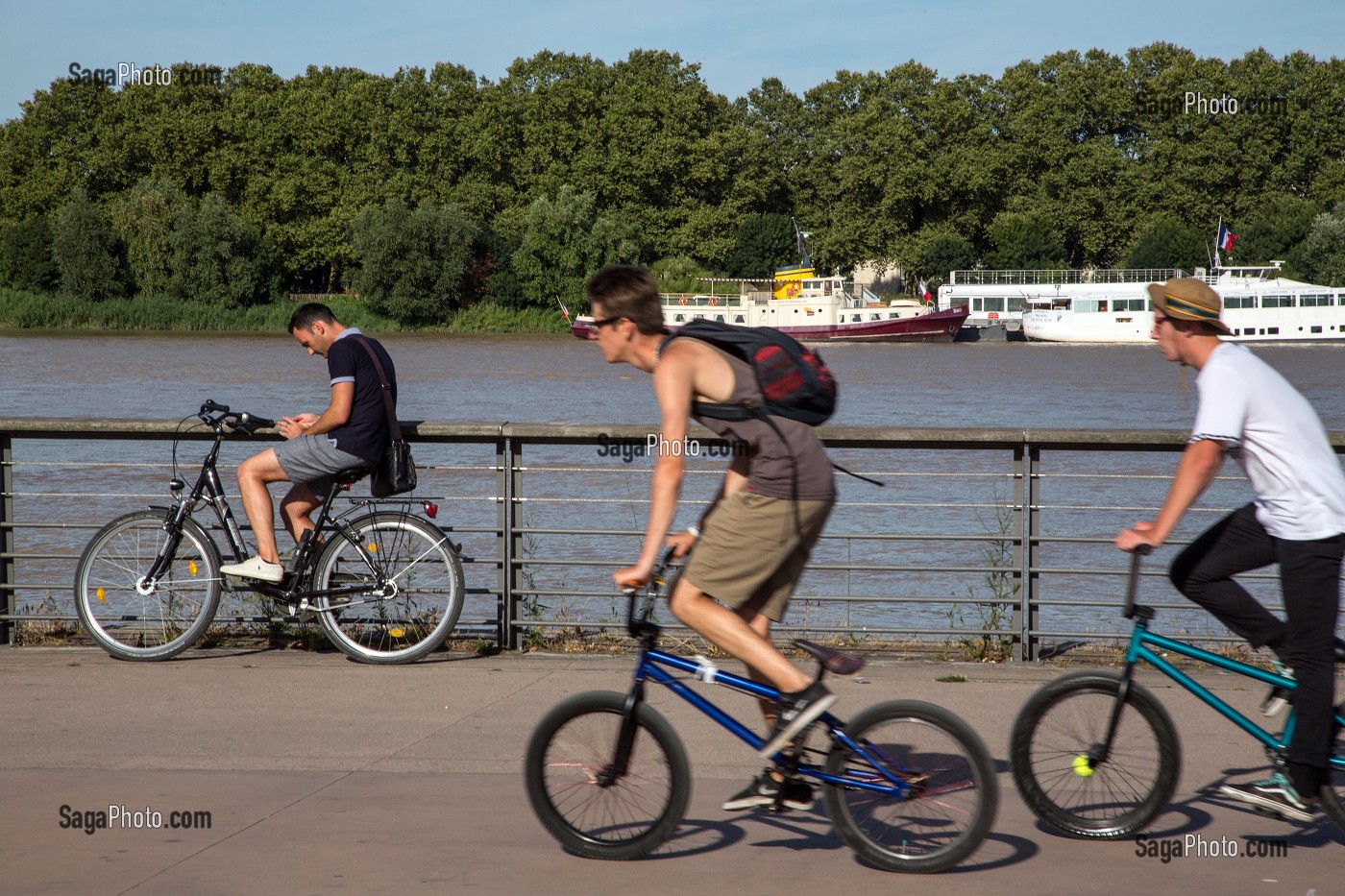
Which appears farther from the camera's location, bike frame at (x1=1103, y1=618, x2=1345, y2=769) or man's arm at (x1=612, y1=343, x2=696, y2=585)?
bike frame at (x1=1103, y1=618, x2=1345, y2=769)

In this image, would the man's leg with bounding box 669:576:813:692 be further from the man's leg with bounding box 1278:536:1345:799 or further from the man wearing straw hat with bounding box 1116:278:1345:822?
the man's leg with bounding box 1278:536:1345:799

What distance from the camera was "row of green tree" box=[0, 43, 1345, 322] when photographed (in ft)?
257

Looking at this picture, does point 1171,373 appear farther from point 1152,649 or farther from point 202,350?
point 1152,649

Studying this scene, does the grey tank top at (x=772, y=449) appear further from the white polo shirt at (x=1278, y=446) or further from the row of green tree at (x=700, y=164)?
the row of green tree at (x=700, y=164)

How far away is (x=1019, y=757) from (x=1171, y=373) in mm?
49276

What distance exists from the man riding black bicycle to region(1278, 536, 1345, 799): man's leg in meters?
4.02

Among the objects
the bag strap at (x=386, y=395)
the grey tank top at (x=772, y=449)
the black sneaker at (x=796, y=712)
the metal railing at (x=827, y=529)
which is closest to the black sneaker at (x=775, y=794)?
the black sneaker at (x=796, y=712)

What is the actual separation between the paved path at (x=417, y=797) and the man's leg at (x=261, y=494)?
55 centimetres

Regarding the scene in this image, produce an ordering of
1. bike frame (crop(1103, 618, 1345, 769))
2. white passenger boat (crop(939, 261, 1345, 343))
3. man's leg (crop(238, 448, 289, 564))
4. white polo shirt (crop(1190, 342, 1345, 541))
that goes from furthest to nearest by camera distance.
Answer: white passenger boat (crop(939, 261, 1345, 343)), man's leg (crop(238, 448, 289, 564)), bike frame (crop(1103, 618, 1345, 769)), white polo shirt (crop(1190, 342, 1345, 541))

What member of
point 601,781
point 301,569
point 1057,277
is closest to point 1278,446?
point 601,781

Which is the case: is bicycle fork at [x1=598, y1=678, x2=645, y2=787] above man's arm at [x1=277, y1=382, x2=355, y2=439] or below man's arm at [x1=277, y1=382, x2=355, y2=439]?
below

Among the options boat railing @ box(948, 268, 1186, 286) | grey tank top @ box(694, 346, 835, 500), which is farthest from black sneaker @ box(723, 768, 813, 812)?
boat railing @ box(948, 268, 1186, 286)

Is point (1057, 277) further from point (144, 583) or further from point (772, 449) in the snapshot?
point (772, 449)

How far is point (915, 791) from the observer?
422 centimetres
